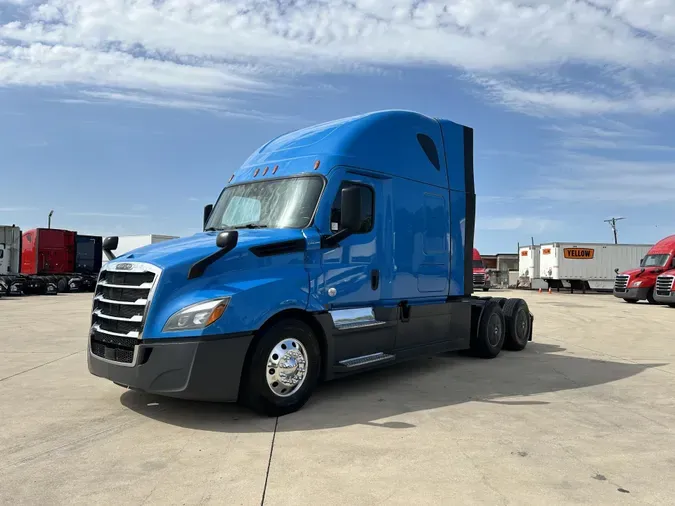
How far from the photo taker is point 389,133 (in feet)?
23.5

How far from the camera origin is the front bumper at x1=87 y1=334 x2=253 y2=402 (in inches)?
195

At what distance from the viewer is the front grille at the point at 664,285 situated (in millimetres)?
24158

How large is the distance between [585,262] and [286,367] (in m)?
36.3

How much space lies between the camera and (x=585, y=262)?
37.5 metres

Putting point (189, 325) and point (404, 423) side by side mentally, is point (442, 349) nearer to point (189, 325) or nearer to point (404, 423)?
point (404, 423)

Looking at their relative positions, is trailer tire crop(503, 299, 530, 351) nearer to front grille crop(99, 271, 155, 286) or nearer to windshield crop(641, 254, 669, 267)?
front grille crop(99, 271, 155, 286)

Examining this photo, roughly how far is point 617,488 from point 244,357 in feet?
10.4

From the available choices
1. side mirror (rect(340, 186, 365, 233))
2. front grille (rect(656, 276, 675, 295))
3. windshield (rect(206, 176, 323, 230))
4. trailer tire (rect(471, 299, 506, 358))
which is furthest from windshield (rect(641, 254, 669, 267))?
windshield (rect(206, 176, 323, 230))

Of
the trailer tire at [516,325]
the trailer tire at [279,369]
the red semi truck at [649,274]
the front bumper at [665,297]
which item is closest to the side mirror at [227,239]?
the trailer tire at [279,369]

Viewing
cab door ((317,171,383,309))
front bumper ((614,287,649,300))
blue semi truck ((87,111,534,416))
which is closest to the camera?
blue semi truck ((87,111,534,416))

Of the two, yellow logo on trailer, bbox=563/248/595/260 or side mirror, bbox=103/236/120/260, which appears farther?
yellow logo on trailer, bbox=563/248/595/260

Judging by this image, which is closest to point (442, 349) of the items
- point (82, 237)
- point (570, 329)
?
point (570, 329)

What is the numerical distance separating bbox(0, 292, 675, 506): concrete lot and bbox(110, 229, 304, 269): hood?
156 cm

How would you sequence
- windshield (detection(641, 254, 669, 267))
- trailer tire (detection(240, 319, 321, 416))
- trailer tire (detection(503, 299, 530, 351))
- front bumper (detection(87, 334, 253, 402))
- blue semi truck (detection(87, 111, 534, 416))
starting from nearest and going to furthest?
front bumper (detection(87, 334, 253, 402)) → blue semi truck (detection(87, 111, 534, 416)) → trailer tire (detection(240, 319, 321, 416)) → trailer tire (detection(503, 299, 530, 351)) → windshield (detection(641, 254, 669, 267))
